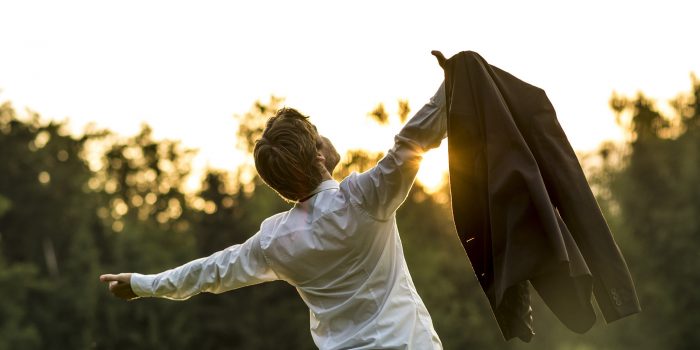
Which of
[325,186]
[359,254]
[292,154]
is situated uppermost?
[292,154]

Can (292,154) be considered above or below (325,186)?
above

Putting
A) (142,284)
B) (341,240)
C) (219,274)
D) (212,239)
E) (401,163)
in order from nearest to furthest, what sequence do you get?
(401,163) < (341,240) < (219,274) < (142,284) < (212,239)

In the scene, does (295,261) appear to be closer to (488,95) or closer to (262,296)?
(488,95)

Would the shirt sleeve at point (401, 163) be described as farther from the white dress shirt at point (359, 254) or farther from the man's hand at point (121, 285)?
the man's hand at point (121, 285)

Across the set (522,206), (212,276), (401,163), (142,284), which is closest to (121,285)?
(142,284)

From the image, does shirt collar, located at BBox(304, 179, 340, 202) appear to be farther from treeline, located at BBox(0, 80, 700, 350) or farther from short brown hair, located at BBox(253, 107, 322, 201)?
treeline, located at BBox(0, 80, 700, 350)

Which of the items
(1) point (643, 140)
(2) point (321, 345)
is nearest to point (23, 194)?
(1) point (643, 140)

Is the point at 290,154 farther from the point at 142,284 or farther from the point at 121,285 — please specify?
the point at 121,285

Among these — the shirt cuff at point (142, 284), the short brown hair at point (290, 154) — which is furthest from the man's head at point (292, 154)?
the shirt cuff at point (142, 284)

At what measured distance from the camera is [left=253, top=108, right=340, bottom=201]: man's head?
15.2ft

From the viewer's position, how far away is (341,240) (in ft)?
15.1

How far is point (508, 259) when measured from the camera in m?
4.36

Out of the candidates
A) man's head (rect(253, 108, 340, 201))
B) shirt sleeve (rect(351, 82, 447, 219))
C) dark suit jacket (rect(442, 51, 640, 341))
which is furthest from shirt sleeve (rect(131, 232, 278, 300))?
dark suit jacket (rect(442, 51, 640, 341))

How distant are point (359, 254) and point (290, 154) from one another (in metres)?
0.47
